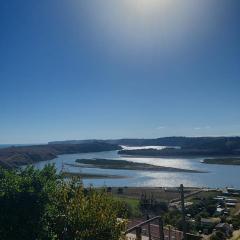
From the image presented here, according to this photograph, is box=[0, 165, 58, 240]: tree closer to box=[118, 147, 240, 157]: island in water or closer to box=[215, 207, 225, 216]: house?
box=[215, 207, 225, 216]: house

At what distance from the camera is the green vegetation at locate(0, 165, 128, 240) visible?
10477 millimetres

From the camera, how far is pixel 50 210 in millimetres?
11289

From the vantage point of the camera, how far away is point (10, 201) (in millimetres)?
10555

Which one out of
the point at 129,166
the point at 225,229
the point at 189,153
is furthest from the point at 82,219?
the point at 189,153

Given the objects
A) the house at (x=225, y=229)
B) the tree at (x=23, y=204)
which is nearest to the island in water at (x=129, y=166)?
the house at (x=225, y=229)

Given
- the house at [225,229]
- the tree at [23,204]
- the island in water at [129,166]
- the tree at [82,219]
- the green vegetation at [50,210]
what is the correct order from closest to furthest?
the tree at [23,204]
the green vegetation at [50,210]
the tree at [82,219]
the house at [225,229]
the island in water at [129,166]

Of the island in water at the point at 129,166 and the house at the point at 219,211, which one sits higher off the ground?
the island in water at the point at 129,166

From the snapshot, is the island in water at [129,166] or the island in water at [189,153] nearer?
the island in water at [129,166]

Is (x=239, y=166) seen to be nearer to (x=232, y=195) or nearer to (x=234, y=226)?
(x=232, y=195)

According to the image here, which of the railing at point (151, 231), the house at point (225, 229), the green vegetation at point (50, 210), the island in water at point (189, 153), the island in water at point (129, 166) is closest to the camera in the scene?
the green vegetation at point (50, 210)

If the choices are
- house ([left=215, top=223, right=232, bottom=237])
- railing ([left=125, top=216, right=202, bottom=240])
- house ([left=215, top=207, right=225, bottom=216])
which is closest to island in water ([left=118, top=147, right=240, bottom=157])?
house ([left=215, top=207, right=225, bottom=216])

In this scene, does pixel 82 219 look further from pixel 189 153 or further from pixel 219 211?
pixel 189 153

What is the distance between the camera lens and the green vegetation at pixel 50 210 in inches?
412

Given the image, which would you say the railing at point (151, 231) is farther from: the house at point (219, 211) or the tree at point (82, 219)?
the house at point (219, 211)
